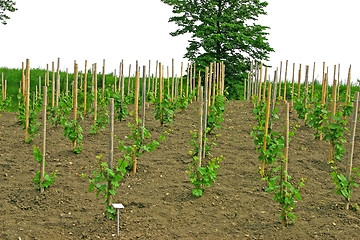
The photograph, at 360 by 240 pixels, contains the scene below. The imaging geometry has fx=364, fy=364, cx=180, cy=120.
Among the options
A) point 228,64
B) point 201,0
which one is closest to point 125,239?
point 228,64

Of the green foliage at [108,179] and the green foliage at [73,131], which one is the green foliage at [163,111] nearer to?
the green foliage at [73,131]

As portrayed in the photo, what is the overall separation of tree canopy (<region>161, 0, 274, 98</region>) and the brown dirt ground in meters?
10.9

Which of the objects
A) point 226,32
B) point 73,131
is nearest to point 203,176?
point 73,131

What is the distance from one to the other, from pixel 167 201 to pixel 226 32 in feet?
47.1

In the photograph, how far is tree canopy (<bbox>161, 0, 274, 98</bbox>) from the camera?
17500mm

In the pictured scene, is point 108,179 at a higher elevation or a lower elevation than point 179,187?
higher

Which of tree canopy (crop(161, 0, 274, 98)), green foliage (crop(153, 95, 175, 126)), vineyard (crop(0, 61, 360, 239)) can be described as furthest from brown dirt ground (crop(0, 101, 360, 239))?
tree canopy (crop(161, 0, 274, 98))

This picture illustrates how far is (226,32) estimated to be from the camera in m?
18.0

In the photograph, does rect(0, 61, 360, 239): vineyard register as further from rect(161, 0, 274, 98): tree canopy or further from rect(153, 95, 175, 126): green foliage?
rect(161, 0, 274, 98): tree canopy

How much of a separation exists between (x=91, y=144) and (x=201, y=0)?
552 inches

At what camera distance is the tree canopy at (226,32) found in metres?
17.5

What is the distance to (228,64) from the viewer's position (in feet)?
57.9

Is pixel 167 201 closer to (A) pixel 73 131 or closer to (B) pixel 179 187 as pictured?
(B) pixel 179 187

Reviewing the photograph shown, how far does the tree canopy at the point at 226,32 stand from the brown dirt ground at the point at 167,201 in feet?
35.7
